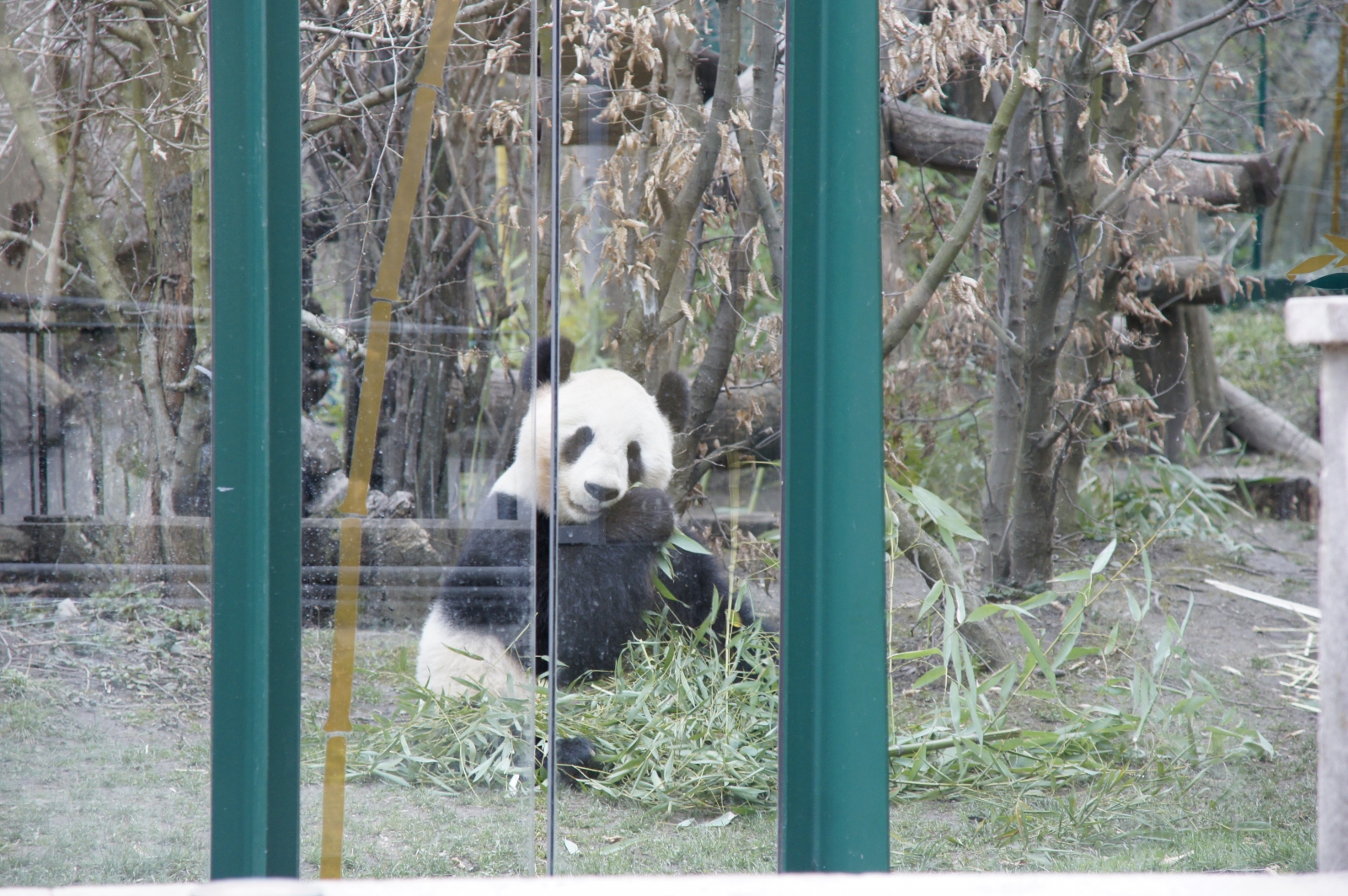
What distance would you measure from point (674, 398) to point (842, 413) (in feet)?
1.90

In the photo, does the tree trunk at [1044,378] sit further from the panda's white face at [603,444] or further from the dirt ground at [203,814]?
the panda's white face at [603,444]

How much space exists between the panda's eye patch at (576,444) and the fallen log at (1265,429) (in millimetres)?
1652

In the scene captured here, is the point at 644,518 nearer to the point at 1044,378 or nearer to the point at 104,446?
the point at 104,446

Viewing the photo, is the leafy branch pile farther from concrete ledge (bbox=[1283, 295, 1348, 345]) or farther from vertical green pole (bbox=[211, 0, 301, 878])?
concrete ledge (bbox=[1283, 295, 1348, 345])

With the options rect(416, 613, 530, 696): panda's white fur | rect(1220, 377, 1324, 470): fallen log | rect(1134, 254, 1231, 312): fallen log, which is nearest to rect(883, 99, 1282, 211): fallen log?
rect(1134, 254, 1231, 312): fallen log

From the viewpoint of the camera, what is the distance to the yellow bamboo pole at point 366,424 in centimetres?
123

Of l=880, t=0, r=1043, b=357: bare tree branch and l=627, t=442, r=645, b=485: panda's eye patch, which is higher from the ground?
l=880, t=0, r=1043, b=357: bare tree branch

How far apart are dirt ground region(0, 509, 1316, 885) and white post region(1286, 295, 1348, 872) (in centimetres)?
62

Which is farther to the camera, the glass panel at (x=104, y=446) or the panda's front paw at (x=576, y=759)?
the panda's front paw at (x=576, y=759)

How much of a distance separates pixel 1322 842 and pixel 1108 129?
1400 mm

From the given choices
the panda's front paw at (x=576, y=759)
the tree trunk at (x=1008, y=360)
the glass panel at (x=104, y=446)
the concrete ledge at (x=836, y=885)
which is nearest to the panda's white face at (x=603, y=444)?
the panda's front paw at (x=576, y=759)

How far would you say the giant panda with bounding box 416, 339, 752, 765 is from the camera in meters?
1.32

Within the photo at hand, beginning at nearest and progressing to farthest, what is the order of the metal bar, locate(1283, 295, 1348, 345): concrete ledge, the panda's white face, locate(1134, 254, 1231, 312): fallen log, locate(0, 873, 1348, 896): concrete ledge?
1. locate(0, 873, 1348, 896): concrete ledge
2. locate(1283, 295, 1348, 345): concrete ledge
3. the metal bar
4. the panda's white face
5. locate(1134, 254, 1231, 312): fallen log

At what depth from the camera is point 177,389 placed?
133cm
